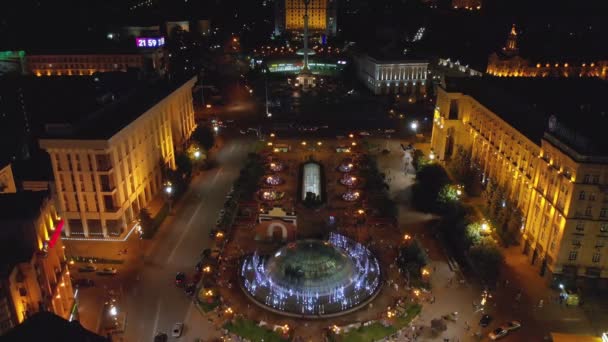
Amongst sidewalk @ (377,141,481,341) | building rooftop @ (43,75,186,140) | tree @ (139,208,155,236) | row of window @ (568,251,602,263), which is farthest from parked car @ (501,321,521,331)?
building rooftop @ (43,75,186,140)

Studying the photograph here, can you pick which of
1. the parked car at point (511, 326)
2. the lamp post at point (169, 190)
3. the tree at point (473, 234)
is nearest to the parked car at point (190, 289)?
the lamp post at point (169, 190)

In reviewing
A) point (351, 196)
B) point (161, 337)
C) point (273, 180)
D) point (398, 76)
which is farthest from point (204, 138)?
point (398, 76)

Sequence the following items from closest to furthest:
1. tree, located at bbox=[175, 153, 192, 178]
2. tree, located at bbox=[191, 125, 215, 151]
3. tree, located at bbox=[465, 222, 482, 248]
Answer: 1. tree, located at bbox=[465, 222, 482, 248]
2. tree, located at bbox=[175, 153, 192, 178]
3. tree, located at bbox=[191, 125, 215, 151]

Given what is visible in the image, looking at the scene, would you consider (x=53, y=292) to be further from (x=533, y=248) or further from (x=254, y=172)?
(x=533, y=248)

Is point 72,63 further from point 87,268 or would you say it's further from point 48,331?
point 48,331

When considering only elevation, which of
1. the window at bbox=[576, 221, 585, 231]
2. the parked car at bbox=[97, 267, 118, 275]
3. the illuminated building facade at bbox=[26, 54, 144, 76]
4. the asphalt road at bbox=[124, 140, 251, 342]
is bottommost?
the asphalt road at bbox=[124, 140, 251, 342]

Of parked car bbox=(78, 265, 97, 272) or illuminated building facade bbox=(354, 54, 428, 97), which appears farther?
illuminated building facade bbox=(354, 54, 428, 97)

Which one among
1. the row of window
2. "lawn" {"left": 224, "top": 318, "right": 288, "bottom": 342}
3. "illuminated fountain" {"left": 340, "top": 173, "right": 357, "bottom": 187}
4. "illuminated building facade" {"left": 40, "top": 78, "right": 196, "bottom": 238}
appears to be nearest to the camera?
"lawn" {"left": 224, "top": 318, "right": 288, "bottom": 342}

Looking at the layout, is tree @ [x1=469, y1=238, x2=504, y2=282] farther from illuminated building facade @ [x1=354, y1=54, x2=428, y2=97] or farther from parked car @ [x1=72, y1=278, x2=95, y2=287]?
illuminated building facade @ [x1=354, y1=54, x2=428, y2=97]
